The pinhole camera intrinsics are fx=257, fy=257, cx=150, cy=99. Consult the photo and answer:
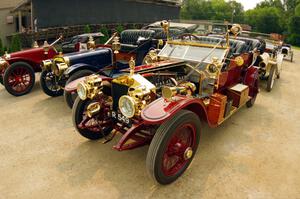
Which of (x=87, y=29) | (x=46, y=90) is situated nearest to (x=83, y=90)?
(x=46, y=90)

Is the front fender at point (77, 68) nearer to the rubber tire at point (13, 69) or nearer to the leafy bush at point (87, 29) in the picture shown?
the rubber tire at point (13, 69)

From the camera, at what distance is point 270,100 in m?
6.39

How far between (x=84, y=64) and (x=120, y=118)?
252 centimetres

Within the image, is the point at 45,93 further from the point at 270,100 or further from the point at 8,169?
the point at 270,100

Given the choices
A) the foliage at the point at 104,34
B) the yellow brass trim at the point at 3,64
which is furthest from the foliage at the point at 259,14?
the yellow brass trim at the point at 3,64

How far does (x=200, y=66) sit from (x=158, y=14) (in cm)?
1737

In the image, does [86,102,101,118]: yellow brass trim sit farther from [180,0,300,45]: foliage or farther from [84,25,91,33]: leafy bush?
[180,0,300,45]: foliage

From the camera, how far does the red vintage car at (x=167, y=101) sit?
2.93 meters

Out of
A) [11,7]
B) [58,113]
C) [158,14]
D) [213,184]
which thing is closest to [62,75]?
[58,113]

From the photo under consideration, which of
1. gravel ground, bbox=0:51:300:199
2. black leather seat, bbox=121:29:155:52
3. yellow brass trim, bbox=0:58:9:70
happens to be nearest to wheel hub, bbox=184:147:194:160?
gravel ground, bbox=0:51:300:199

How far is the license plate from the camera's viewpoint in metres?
3.44

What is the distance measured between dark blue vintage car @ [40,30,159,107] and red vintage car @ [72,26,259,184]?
150 centimetres

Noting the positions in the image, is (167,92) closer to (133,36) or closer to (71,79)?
(71,79)

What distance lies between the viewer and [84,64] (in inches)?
220
